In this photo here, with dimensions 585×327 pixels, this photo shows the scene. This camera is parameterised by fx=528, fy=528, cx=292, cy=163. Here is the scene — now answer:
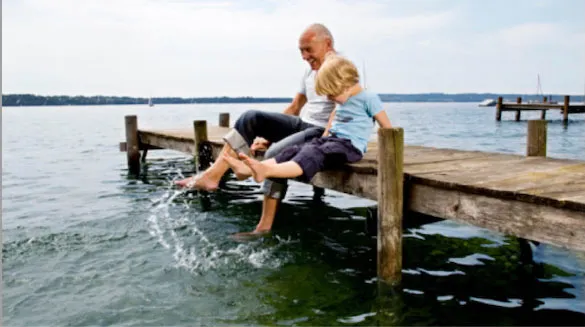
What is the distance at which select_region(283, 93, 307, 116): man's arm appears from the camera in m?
6.63

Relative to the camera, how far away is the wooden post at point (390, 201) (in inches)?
185

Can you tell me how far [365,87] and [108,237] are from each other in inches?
167

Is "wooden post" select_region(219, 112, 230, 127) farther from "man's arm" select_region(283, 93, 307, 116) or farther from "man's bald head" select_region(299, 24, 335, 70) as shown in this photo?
"man's bald head" select_region(299, 24, 335, 70)

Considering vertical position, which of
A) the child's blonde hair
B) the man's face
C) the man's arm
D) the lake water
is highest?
the man's face

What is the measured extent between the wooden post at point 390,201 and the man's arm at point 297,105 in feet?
6.72

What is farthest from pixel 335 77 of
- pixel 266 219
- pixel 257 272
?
pixel 257 272

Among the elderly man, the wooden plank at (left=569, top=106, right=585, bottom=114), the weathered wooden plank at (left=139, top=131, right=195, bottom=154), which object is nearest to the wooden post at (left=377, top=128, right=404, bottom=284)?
the elderly man

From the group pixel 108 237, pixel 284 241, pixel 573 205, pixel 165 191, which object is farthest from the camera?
pixel 165 191

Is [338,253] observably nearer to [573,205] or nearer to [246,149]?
[246,149]

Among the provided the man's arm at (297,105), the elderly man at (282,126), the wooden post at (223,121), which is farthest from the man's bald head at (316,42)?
the wooden post at (223,121)

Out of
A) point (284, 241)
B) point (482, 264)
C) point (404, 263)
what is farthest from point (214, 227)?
point (482, 264)

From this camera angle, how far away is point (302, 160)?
16.8 feet

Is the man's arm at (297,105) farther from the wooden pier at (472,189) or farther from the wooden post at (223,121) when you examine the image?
the wooden post at (223,121)

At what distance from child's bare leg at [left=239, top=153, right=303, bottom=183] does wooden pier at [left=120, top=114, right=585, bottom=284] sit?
0.79 metres
